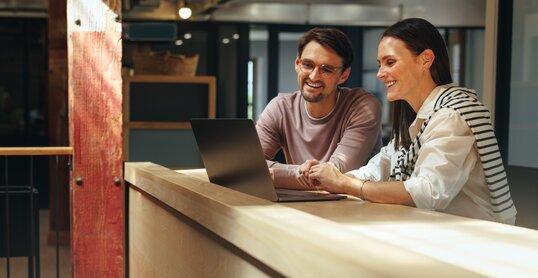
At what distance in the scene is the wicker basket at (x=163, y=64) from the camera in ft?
20.3

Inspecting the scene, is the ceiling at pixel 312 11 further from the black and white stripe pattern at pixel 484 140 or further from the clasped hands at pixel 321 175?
the black and white stripe pattern at pixel 484 140

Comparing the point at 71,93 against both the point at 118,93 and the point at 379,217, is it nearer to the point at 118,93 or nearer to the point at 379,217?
the point at 118,93

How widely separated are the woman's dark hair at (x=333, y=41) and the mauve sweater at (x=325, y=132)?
149mm

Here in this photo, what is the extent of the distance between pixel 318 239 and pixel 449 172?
0.83 metres

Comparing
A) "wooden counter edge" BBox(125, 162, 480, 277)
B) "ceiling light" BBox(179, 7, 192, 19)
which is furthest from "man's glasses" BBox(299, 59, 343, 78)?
"ceiling light" BBox(179, 7, 192, 19)

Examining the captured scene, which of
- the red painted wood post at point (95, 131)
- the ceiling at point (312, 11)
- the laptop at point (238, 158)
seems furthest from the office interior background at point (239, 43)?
the laptop at point (238, 158)

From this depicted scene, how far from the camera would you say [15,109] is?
9.97 metres

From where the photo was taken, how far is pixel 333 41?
2.84 m

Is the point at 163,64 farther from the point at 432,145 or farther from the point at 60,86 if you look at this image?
the point at 432,145

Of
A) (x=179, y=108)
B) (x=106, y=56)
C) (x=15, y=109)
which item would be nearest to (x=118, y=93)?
(x=106, y=56)

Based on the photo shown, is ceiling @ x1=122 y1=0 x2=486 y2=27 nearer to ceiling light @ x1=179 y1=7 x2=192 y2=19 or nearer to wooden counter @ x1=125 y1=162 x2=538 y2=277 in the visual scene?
ceiling light @ x1=179 y1=7 x2=192 y2=19

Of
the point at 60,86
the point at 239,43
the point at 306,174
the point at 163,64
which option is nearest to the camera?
the point at 306,174

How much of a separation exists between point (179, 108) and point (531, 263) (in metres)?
4.87

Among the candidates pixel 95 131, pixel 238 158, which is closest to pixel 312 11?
pixel 95 131
